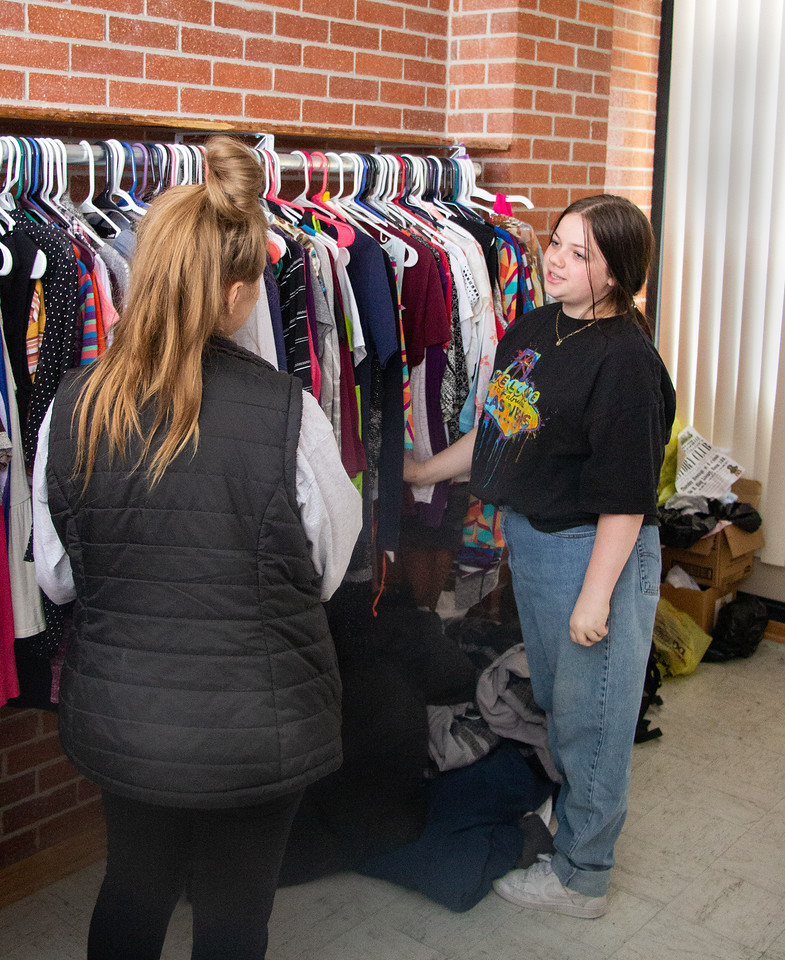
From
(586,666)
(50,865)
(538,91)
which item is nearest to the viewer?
(586,666)

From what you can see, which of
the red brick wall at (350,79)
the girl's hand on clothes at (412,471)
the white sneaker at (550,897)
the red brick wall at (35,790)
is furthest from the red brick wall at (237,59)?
the white sneaker at (550,897)

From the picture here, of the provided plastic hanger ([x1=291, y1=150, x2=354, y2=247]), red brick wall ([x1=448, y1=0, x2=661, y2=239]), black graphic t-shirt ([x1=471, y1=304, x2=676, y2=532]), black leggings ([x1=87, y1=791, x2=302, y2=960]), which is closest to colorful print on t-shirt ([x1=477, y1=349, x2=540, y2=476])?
black graphic t-shirt ([x1=471, y1=304, x2=676, y2=532])

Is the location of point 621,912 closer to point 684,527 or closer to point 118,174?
point 684,527

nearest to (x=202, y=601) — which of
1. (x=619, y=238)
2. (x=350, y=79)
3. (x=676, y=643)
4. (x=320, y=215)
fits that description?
(x=619, y=238)

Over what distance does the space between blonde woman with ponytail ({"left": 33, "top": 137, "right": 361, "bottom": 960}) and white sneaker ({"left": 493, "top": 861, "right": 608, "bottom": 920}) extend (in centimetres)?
108

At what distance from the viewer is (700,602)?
13.3 ft

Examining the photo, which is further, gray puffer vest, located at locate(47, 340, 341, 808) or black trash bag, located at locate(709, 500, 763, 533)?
black trash bag, located at locate(709, 500, 763, 533)

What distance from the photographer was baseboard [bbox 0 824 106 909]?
255cm

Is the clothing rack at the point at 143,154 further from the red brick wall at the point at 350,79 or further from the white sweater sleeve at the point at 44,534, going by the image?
the white sweater sleeve at the point at 44,534

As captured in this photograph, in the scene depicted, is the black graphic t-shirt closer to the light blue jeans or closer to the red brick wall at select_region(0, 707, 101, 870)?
the light blue jeans

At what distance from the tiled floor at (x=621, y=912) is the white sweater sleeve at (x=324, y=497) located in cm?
118

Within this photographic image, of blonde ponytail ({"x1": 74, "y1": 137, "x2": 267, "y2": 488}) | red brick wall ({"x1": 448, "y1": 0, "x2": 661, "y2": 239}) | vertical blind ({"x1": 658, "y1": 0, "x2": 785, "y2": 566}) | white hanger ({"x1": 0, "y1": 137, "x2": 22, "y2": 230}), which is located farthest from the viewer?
vertical blind ({"x1": 658, "y1": 0, "x2": 785, "y2": 566})

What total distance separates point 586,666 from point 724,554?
193 centimetres

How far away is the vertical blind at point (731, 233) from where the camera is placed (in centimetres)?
401
